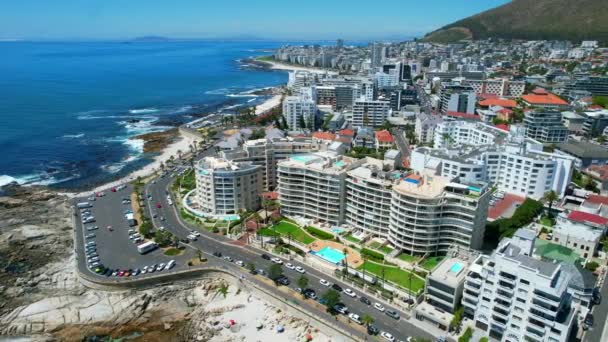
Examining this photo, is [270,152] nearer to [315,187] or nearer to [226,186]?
[226,186]

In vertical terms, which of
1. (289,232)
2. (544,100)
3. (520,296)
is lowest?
(289,232)

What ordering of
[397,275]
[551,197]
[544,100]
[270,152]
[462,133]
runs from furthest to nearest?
1. [544,100]
2. [462,133]
3. [270,152]
4. [551,197]
5. [397,275]

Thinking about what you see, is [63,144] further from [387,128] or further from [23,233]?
[387,128]

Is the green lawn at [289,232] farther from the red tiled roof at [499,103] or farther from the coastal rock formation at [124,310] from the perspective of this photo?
the red tiled roof at [499,103]

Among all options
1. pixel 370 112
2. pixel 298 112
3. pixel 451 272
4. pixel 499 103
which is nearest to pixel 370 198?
pixel 451 272

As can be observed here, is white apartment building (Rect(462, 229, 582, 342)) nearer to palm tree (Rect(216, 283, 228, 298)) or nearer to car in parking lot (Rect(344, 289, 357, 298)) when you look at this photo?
car in parking lot (Rect(344, 289, 357, 298))

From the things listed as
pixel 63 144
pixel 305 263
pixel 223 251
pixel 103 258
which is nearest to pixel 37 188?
pixel 63 144

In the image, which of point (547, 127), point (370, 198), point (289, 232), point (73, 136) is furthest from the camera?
point (73, 136)
